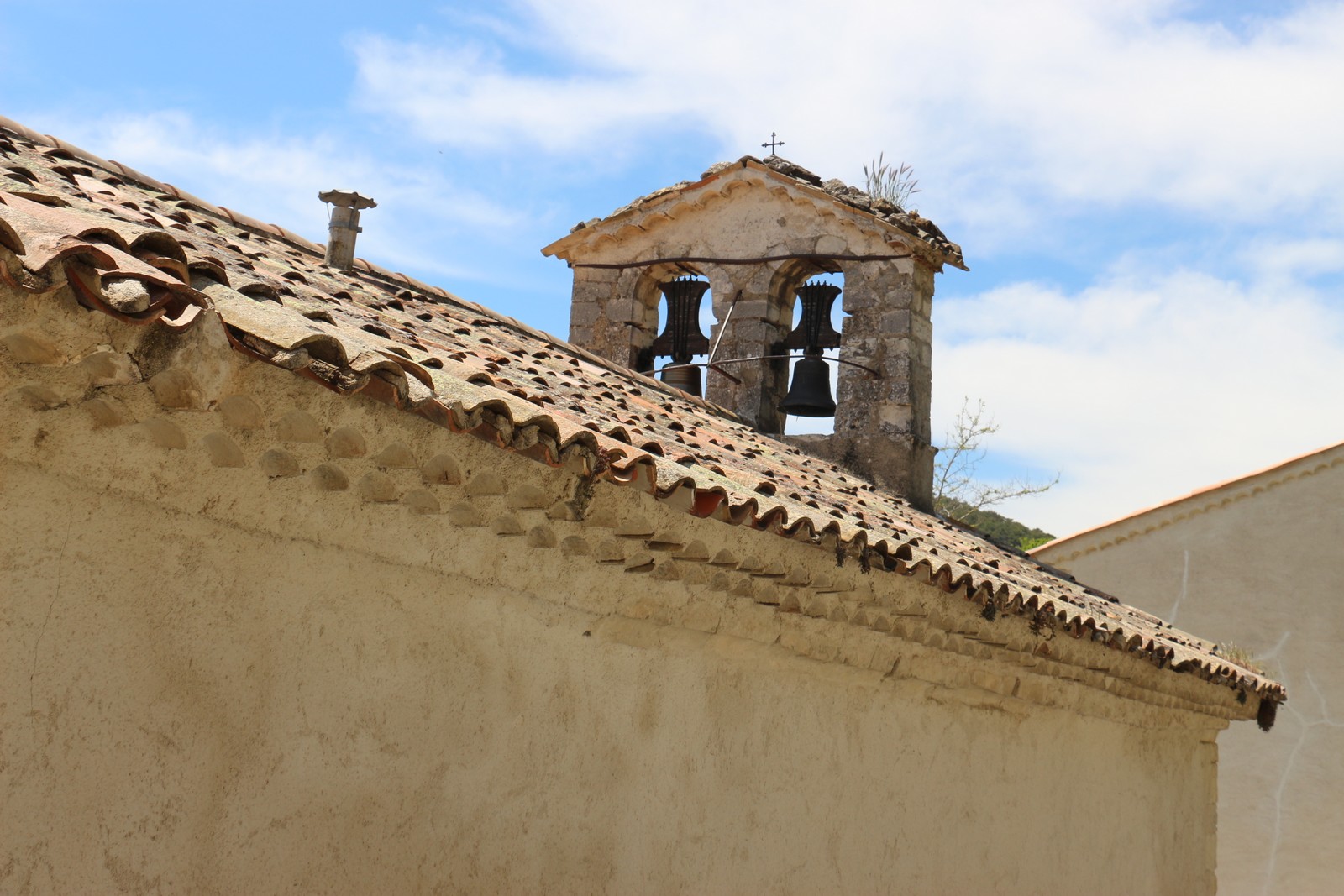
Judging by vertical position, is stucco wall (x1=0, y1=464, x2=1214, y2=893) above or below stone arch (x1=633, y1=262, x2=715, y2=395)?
below

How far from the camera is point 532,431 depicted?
290 centimetres

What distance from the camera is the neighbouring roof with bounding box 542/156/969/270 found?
8.52 metres

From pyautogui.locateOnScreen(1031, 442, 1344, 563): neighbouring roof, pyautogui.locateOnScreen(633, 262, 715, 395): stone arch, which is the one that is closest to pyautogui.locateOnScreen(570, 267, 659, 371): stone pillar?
pyautogui.locateOnScreen(633, 262, 715, 395): stone arch

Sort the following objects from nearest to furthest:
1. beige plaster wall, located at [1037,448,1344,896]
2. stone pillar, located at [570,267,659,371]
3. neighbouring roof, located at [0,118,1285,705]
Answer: neighbouring roof, located at [0,118,1285,705] → stone pillar, located at [570,267,659,371] → beige plaster wall, located at [1037,448,1344,896]

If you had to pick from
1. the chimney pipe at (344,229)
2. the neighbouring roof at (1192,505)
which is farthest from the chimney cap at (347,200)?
the neighbouring roof at (1192,505)

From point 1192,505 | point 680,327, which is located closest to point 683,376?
point 680,327

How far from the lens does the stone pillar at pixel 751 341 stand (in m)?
8.60

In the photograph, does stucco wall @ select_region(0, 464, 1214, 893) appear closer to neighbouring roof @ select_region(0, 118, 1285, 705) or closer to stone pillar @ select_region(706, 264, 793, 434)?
neighbouring roof @ select_region(0, 118, 1285, 705)

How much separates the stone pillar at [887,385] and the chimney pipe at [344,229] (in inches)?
152

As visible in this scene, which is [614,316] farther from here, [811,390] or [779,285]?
[811,390]

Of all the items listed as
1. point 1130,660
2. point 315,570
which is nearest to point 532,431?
point 315,570

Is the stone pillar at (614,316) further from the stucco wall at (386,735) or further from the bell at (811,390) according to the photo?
the stucco wall at (386,735)

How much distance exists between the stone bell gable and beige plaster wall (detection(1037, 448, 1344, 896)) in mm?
6113

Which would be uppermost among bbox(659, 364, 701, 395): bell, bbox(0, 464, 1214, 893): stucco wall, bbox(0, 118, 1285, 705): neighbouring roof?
bbox(659, 364, 701, 395): bell
